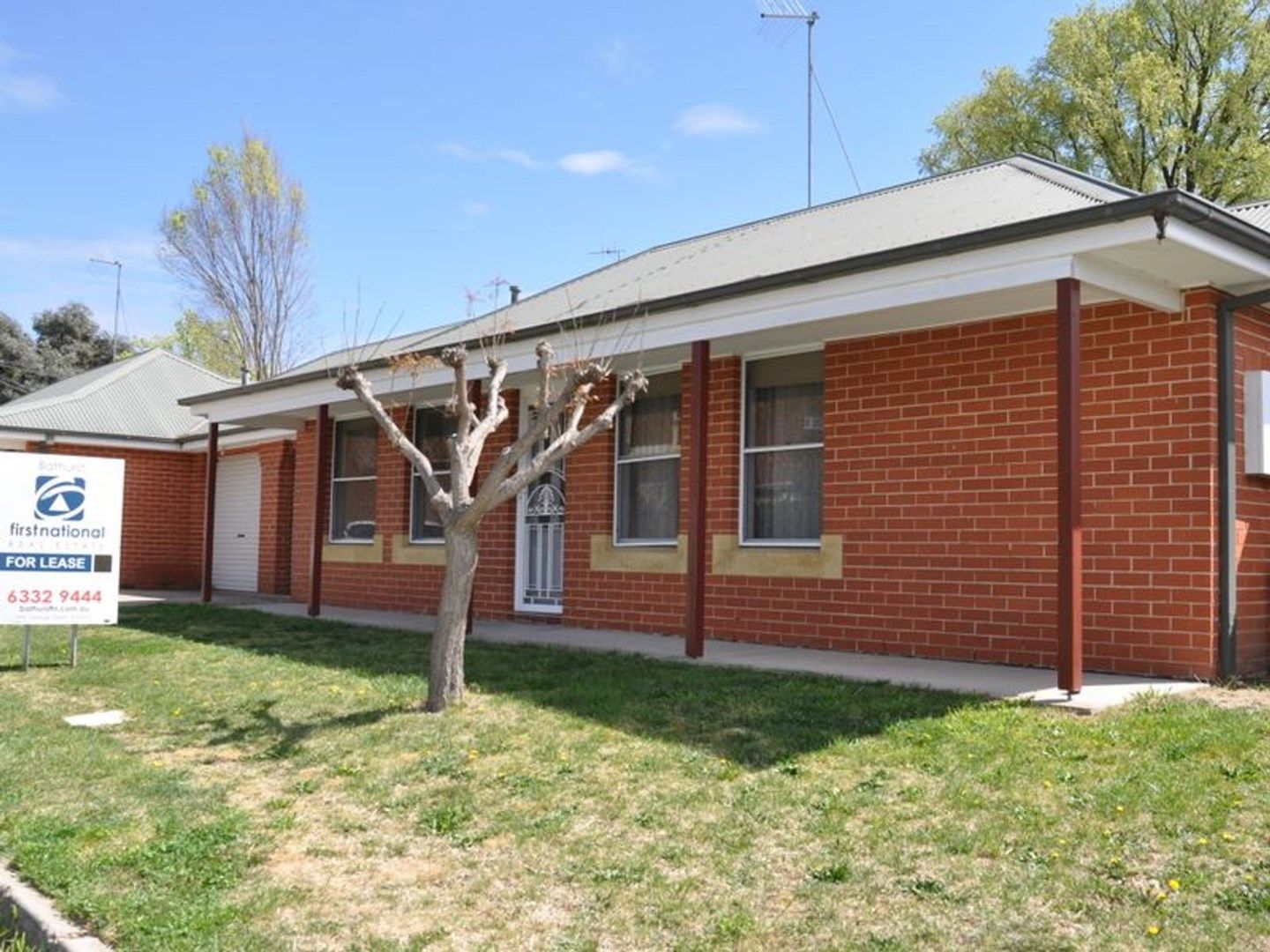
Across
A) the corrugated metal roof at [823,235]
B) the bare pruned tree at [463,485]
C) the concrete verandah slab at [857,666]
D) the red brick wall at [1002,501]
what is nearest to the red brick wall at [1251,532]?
the red brick wall at [1002,501]

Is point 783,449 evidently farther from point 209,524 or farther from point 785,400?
point 209,524

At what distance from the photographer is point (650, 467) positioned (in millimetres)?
12305

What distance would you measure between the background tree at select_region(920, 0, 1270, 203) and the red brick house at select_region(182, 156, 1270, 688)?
19.1 meters

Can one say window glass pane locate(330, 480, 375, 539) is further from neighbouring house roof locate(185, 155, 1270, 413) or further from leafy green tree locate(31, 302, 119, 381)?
leafy green tree locate(31, 302, 119, 381)

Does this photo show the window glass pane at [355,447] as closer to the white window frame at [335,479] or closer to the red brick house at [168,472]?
the white window frame at [335,479]

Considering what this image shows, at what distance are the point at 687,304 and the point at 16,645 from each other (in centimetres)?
757

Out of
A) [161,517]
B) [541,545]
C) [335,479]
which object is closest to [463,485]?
[541,545]

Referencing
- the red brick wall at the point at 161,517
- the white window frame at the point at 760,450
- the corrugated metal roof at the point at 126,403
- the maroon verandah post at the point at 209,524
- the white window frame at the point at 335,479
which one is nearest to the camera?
the white window frame at the point at 760,450

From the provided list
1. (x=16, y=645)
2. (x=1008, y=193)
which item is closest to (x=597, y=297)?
(x=1008, y=193)

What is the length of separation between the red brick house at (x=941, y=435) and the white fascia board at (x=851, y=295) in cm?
2

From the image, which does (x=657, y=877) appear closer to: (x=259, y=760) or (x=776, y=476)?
(x=259, y=760)

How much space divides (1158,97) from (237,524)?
75.6ft

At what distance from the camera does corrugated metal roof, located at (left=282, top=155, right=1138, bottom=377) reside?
362 inches

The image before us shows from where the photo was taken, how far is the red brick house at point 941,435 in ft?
26.1
